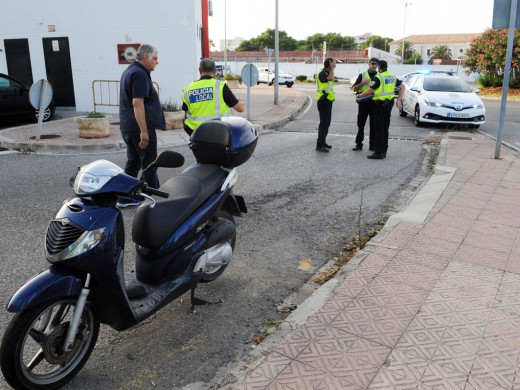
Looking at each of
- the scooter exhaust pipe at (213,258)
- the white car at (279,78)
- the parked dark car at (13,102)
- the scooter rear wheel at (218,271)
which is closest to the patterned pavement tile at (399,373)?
the scooter exhaust pipe at (213,258)

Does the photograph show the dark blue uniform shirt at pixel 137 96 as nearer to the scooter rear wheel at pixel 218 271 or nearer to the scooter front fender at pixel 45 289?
the scooter rear wheel at pixel 218 271

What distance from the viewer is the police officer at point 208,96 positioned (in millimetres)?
5918

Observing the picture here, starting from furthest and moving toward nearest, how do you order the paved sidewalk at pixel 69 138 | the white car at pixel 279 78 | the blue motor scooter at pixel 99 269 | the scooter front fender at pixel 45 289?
1. the white car at pixel 279 78
2. the paved sidewalk at pixel 69 138
3. the blue motor scooter at pixel 99 269
4. the scooter front fender at pixel 45 289

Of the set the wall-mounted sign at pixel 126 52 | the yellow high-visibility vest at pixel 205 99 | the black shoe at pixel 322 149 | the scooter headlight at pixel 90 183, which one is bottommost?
the black shoe at pixel 322 149

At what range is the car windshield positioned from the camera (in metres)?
14.2

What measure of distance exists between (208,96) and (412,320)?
360cm

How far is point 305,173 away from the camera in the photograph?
8.27m

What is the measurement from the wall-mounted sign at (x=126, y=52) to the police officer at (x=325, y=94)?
8059mm

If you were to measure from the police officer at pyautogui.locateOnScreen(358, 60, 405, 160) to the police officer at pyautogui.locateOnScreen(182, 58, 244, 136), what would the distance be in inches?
164

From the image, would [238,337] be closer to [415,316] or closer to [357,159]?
[415,316]

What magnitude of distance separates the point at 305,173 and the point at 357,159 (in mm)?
1581

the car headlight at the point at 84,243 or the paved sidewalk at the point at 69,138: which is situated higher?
the car headlight at the point at 84,243

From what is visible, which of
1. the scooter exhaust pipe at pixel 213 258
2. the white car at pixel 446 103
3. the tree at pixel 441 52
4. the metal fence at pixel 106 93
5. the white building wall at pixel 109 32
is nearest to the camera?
the scooter exhaust pipe at pixel 213 258

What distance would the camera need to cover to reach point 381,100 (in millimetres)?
9312
